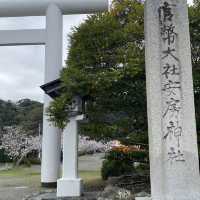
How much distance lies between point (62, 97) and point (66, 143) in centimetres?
174

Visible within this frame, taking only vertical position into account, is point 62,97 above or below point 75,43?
below

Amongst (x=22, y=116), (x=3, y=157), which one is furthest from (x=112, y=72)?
(x=22, y=116)

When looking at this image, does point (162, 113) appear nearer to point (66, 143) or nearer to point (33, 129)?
point (66, 143)

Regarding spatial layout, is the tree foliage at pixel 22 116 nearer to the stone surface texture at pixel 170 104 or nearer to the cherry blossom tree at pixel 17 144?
the cherry blossom tree at pixel 17 144

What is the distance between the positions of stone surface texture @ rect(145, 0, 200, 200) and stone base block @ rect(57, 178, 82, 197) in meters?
4.06

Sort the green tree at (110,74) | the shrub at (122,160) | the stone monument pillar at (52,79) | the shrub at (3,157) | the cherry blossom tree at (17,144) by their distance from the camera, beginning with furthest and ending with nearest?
the shrub at (3,157), the cherry blossom tree at (17,144), the stone monument pillar at (52,79), the shrub at (122,160), the green tree at (110,74)

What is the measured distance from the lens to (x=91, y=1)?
1291cm

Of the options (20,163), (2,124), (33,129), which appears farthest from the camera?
(2,124)

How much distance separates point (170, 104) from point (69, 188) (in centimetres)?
469

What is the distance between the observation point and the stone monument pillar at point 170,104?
5844 millimetres

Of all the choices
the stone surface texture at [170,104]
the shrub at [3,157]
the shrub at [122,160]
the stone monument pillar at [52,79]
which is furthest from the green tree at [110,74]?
the shrub at [3,157]

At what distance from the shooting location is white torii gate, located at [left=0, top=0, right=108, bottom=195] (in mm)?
12406

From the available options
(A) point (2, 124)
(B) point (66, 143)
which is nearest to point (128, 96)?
(B) point (66, 143)

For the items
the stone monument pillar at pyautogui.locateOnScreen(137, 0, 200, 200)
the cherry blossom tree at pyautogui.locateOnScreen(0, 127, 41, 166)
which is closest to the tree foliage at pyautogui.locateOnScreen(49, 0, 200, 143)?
the stone monument pillar at pyautogui.locateOnScreen(137, 0, 200, 200)
